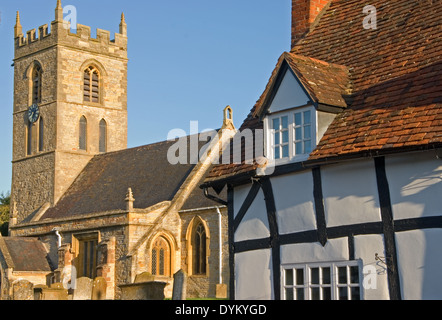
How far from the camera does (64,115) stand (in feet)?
171

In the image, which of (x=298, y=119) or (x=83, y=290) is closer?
(x=298, y=119)

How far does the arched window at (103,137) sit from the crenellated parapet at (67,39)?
195 inches

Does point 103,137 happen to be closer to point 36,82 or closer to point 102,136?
point 102,136

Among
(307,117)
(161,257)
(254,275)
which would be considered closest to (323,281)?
(254,275)

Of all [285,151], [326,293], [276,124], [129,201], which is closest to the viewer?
[326,293]

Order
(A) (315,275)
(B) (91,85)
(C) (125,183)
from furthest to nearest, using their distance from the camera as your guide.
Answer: (B) (91,85), (C) (125,183), (A) (315,275)

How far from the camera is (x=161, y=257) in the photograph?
135 ft

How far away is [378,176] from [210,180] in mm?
4411

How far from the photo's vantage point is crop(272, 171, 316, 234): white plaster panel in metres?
14.8

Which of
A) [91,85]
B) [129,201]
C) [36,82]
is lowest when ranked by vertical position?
[129,201]

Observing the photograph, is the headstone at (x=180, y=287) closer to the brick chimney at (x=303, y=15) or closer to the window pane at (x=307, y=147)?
the window pane at (x=307, y=147)

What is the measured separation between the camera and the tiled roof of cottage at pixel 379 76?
1373 centimetres

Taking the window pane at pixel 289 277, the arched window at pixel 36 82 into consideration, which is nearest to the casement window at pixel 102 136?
the arched window at pixel 36 82

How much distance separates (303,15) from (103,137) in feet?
118
